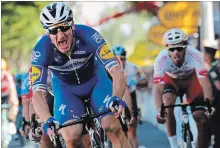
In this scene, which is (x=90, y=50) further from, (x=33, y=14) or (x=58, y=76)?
(x=33, y=14)

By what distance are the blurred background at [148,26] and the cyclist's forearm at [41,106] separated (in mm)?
3068

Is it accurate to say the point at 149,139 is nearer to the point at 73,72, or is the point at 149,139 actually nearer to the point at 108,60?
the point at 73,72

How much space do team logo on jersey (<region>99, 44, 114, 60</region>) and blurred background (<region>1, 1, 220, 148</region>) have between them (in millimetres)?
3200

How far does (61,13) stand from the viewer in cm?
746

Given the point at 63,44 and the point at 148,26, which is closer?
the point at 63,44

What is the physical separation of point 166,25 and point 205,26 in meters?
4.75

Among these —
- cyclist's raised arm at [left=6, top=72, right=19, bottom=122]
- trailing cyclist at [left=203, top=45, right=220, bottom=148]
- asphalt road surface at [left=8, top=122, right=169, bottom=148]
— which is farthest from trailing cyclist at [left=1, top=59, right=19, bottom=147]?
trailing cyclist at [left=203, top=45, right=220, bottom=148]

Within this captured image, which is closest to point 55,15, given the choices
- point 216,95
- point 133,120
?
point 216,95

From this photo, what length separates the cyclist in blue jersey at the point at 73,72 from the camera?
7.35 meters

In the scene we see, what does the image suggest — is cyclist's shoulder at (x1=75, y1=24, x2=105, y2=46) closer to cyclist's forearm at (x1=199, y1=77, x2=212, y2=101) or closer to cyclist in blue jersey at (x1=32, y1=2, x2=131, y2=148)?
cyclist in blue jersey at (x1=32, y1=2, x2=131, y2=148)

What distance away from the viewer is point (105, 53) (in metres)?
7.45

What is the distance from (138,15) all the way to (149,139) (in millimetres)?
28552

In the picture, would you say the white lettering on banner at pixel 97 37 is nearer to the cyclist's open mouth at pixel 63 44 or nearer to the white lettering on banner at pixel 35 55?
the cyclist's open mouth at pixel 63 44

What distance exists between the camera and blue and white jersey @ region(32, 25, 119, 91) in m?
7.53
